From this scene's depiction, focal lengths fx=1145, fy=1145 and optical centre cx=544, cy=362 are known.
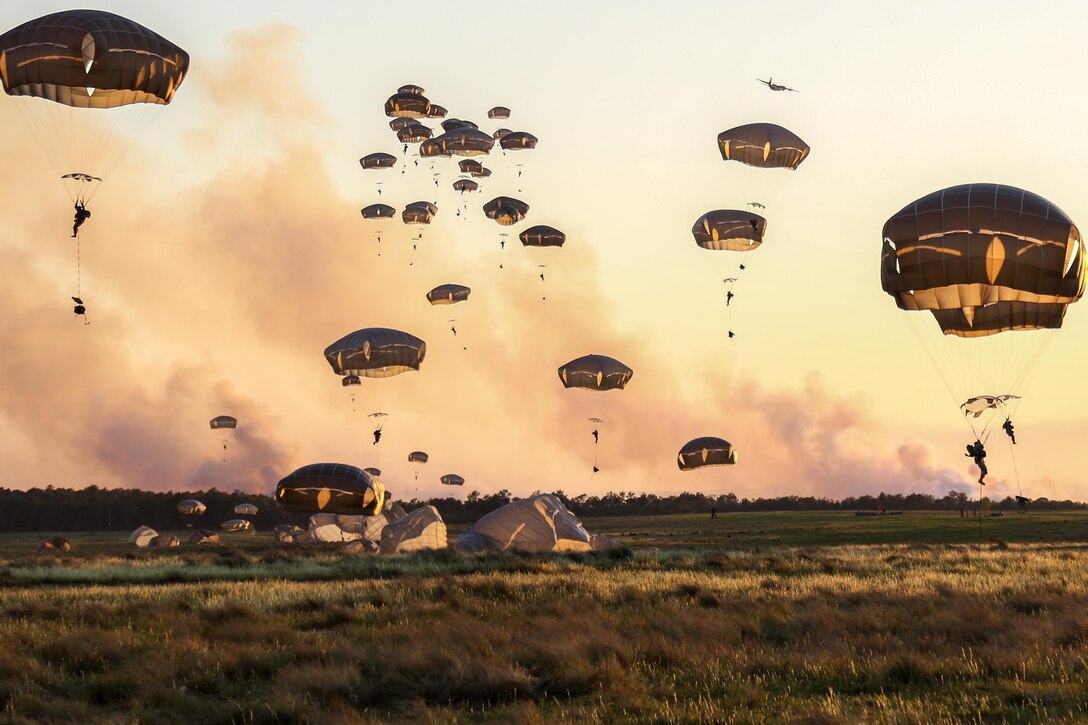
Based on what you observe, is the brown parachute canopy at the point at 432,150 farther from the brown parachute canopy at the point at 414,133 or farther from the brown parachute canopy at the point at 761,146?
the brown parachute canopy at the point at 761,146

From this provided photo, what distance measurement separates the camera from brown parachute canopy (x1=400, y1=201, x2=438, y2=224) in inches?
2741

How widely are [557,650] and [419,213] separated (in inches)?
2201

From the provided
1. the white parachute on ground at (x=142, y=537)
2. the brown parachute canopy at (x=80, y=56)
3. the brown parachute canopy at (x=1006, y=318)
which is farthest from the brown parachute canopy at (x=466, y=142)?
the white parachute on ground at (x=142, y=537)

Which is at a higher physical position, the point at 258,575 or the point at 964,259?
the point at 964,259

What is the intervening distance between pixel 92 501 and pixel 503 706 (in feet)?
535

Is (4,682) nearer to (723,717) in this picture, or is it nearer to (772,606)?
(723,717)

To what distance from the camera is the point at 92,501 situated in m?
163

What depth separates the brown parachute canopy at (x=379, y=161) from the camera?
2827 inches

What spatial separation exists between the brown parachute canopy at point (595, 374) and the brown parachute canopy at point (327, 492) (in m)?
21.4

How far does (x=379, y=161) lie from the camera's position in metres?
71.9

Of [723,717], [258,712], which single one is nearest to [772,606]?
[723,717]

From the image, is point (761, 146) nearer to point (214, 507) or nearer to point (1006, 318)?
point (1006, 318)

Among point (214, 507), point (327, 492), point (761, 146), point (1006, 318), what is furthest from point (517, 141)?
point (214, 507)

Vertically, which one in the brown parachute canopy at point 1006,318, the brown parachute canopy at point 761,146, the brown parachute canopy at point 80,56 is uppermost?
the brown parachute canopy at point 761,146
